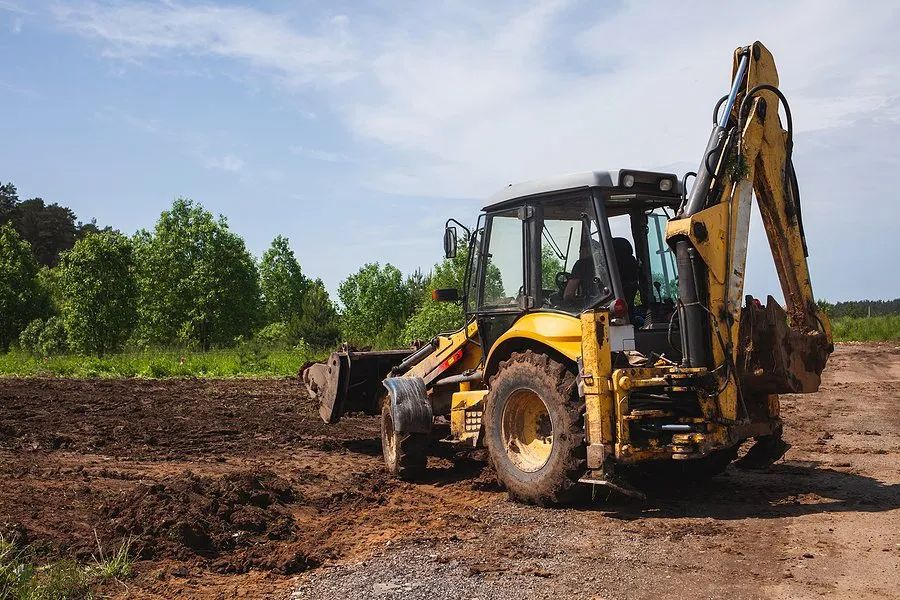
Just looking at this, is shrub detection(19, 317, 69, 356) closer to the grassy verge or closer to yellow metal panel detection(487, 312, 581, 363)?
yellow metal panel detection(487, 312, 581, 363)

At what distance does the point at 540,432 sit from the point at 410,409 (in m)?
1.84

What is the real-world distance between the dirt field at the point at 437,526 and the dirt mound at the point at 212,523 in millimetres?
16

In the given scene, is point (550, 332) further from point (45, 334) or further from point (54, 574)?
point (45, 334)

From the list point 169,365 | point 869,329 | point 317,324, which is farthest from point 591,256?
point 317,324

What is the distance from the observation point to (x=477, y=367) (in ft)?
29.7

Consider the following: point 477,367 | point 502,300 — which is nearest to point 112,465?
point 477,367

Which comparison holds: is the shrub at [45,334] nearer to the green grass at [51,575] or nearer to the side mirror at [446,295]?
→ the side mirror at [446,295]

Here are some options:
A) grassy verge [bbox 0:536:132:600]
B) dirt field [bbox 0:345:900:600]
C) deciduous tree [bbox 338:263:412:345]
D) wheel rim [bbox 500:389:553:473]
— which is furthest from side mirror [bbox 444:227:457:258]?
deciduous tree [bbox 338:263:412:345]

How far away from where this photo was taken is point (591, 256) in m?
7.29

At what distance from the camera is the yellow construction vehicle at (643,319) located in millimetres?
6551

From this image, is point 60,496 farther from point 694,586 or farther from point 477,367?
point 694,586

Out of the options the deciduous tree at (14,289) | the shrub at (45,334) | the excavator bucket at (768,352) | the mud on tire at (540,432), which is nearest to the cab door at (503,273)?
the mud on tire at (540,432)

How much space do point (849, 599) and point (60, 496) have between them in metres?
6.22

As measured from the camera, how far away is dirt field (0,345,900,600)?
5.05m
